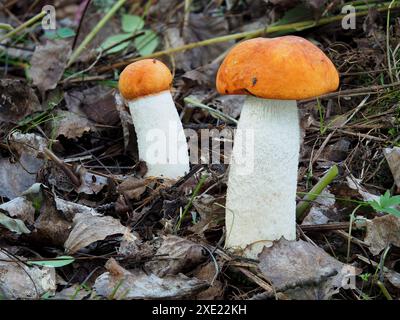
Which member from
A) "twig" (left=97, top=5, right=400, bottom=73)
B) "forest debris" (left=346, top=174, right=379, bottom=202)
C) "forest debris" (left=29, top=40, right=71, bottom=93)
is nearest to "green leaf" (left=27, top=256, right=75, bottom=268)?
"forest debris" (left=346, top=174, right=379, bottom=202)

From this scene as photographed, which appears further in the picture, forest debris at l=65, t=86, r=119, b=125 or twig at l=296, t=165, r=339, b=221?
forest debris at l=65, t=86, r=119, b=125

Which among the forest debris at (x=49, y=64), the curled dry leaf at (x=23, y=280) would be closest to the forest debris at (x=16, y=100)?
the forest debris at (x=49, y=64)

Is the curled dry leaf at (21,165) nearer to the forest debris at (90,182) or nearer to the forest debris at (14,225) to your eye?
the forest debris at (90,182)

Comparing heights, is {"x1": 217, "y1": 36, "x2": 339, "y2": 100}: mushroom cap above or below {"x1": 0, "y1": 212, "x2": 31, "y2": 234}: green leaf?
above

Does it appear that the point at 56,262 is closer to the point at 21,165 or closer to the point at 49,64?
the point at 21,165

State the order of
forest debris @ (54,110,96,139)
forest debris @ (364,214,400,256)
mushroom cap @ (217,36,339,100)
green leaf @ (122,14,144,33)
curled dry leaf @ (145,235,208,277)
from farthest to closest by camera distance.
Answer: green leaf @ (122,14,144,33), forest debris @ (54,110,96,139), forest debris @ (364,214,400,256), curled dry leaf @ (145,235,208,277), mushroom cap @ (217,36,339,100)

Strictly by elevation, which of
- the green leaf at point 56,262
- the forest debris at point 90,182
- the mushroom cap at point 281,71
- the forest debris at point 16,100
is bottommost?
the forest debris at point 90,182

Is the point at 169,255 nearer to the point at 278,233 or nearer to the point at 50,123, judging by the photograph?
the point at 278,233

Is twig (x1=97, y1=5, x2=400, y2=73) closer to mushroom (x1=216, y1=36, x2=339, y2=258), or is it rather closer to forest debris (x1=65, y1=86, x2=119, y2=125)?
forest debris (x1=65, y1=86, x2=119, y2=125)
